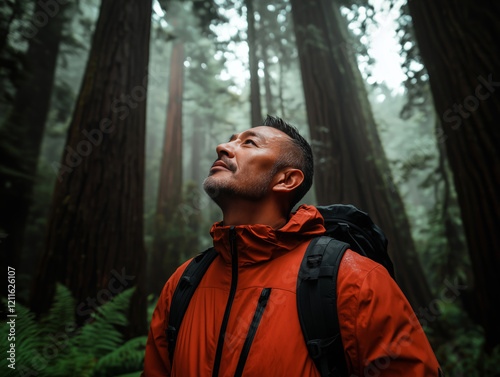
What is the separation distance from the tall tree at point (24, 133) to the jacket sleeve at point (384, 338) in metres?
6.33

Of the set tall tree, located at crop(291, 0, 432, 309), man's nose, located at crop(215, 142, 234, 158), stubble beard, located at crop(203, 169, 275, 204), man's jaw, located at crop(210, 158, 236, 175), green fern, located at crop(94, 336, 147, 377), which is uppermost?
tall tree, located at crop(291, 0, 432, 309)

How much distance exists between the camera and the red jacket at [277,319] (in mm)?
1136

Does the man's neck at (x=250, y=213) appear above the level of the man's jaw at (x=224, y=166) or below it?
below

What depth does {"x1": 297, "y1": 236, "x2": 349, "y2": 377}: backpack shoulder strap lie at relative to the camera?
3.80 ft

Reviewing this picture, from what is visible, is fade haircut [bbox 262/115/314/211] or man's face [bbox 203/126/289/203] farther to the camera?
fade haircut [bbox 262/115/314/211]

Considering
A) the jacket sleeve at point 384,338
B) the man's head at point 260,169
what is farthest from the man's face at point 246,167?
the jacket sleeve at point 384,338

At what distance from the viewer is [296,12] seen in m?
6.77

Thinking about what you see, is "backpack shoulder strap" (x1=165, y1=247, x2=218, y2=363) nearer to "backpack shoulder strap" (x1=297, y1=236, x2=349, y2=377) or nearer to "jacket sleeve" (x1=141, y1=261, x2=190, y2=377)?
"jacket sleeve" (x1=141, y1=261, x2=190, y2=377)

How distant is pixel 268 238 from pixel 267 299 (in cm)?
33


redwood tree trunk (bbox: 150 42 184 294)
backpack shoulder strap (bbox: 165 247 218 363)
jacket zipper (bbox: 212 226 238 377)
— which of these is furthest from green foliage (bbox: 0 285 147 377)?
redwood tree trunk (bbox: 150 42 184 294)

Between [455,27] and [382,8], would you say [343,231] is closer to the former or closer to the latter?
[455,27]

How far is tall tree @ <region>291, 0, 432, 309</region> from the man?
3.68 m

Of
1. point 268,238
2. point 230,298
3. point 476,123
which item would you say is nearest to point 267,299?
point 230,298

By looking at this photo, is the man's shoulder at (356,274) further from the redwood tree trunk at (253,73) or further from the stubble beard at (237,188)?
the redwood tree trunk at (253,73)
